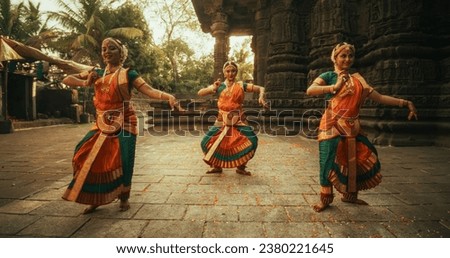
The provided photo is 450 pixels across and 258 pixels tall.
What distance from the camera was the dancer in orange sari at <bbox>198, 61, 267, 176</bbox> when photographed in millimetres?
3969

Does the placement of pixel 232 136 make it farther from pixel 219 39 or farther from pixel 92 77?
pixel 219 39

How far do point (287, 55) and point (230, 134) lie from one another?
6619mm

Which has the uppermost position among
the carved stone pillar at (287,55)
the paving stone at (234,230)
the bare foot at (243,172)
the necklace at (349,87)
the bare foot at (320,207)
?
the carved stone pillar at (287,55)

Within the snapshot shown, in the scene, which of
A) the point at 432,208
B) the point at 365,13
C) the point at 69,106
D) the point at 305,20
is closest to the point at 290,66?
the point at 305,20

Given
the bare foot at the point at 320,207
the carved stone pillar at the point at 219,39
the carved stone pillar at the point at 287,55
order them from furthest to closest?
the carved stone pillar at the point at 219,39 → the carved stone pillar at the point at 287,55 → the bare foot at the point at 320,207

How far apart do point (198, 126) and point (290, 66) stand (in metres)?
4.12

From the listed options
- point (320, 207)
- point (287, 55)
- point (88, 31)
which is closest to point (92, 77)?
point (320, 207)

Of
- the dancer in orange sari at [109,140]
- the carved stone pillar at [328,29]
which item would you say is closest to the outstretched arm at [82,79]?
the dancer in orange sari at [109,140]

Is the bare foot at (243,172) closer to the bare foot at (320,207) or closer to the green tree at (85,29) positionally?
the bare foot at (320,207)

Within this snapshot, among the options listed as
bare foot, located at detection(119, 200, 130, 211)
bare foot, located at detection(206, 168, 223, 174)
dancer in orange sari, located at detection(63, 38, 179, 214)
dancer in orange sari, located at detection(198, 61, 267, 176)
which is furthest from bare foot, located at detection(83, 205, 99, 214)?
bare foot, located at detection(206, 168, 223, 174)

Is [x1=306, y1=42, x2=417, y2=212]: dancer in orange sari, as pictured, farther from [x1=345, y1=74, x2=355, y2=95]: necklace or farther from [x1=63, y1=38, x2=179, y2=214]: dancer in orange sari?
[x1=63, y1=38, x2=179, y2=214]: dancer in orange sari

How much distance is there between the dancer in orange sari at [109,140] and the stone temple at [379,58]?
19.2ft

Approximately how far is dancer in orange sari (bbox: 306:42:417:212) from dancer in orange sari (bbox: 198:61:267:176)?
139cm

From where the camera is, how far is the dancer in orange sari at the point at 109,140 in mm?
2475
